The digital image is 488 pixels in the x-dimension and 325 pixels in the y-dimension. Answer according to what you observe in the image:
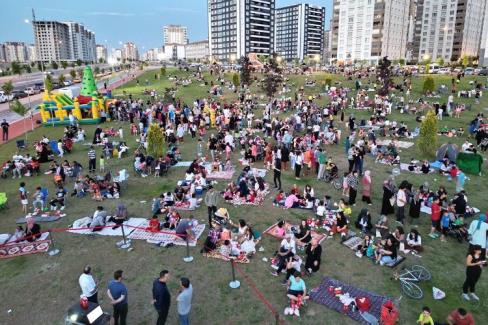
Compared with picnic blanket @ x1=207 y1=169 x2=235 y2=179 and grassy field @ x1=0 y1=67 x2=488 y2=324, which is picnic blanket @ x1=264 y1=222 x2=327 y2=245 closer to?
grassy field @ x1=0 y1=67 x2=488 y2=324

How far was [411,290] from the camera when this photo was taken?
8586mm

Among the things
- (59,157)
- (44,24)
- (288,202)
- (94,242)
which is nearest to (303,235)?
(288,202)

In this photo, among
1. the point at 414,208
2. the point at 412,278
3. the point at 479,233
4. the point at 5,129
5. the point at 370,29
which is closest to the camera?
the point at 412,278

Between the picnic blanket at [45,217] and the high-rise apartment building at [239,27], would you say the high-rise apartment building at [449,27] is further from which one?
the picnic blanket at [45,217]

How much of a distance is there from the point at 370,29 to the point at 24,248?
119349mm

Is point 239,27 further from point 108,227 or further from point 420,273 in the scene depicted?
point 420,273

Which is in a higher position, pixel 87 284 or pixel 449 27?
pixel 449 27

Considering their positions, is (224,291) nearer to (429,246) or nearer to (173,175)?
(429,246)

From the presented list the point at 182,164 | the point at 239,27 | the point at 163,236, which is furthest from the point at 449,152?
the point at 239,27

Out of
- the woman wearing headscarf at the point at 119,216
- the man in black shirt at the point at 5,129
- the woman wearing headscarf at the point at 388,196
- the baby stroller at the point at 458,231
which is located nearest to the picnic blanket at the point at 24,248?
the woman wearing headscarf at the point at 119,216

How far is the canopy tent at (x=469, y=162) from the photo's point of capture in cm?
1733

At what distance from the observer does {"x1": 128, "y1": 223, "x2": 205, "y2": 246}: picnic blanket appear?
1138 centimetres

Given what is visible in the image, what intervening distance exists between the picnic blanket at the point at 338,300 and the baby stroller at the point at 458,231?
14.6 feet

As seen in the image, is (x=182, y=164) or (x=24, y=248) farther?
(x=182, y=164)
